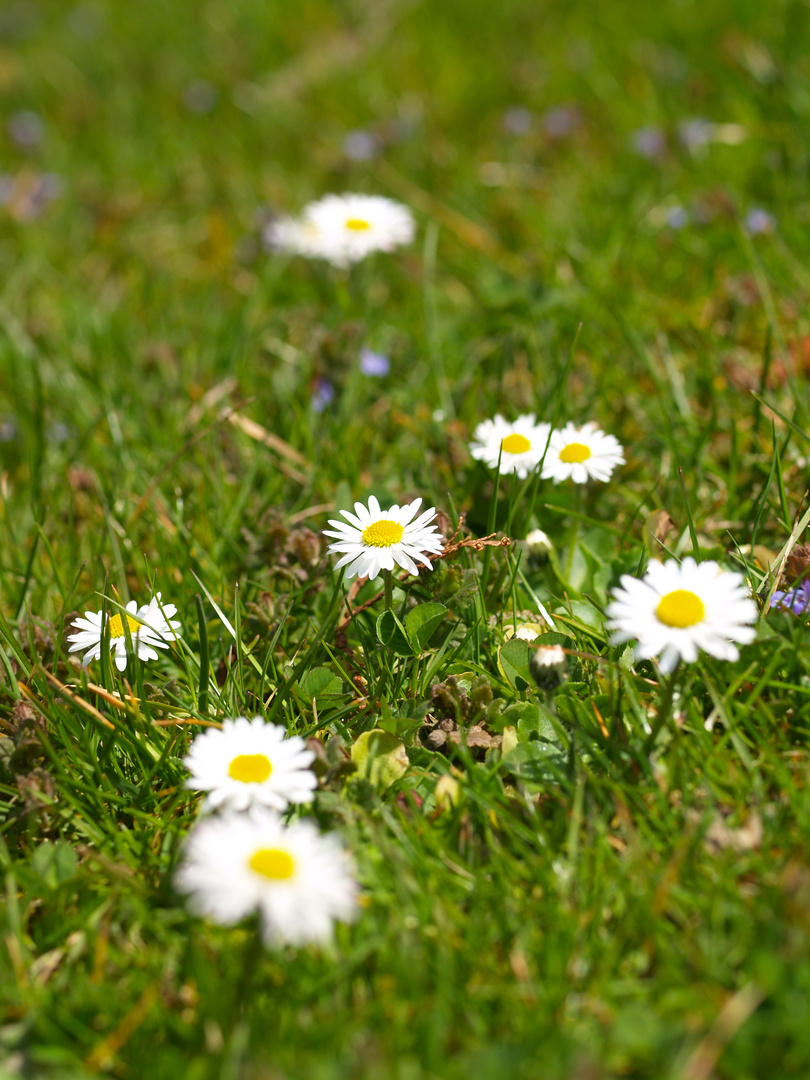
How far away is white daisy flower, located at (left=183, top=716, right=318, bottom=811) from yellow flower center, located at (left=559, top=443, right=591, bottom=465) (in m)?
0.99

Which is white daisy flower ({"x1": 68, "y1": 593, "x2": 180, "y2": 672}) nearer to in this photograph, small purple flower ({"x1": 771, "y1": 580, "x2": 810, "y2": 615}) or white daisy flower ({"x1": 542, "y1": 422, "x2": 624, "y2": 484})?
white daisy flower ({"x1": 542, "y1": 422, "x2": 624, "y2": 484})

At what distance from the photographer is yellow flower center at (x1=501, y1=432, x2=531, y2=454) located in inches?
89.5

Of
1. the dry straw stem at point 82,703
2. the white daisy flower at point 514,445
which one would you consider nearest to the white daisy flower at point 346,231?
the white daisy flower at point 514,445

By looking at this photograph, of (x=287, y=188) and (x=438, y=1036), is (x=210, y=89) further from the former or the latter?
(x=438, y=1036)

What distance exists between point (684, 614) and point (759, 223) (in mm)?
2208

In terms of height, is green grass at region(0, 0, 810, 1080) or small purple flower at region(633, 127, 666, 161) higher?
small purple flower at region(633, 127, 666, 161)

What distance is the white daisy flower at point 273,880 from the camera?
126cm

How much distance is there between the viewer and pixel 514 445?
2.28 m

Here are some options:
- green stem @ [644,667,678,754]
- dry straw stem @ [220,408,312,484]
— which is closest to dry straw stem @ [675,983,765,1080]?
green stem @ [644,667,678,754]

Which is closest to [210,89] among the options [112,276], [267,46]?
[267,46]

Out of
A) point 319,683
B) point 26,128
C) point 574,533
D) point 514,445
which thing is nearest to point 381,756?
point 319,683

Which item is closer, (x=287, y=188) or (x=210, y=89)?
(x=287, y=188)

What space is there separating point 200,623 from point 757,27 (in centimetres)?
427

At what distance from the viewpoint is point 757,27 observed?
4.41 metres
